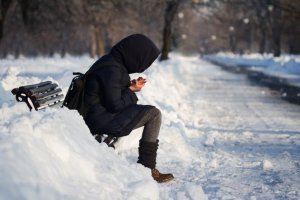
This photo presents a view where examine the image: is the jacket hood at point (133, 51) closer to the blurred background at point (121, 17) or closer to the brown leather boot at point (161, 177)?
the brown leather boot at point (161, 177)

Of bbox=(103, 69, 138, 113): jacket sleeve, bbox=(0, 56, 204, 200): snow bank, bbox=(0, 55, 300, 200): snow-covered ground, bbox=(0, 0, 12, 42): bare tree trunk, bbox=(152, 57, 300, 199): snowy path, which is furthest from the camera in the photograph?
bbox=(0, 0, 12, 42): bare tree trunk

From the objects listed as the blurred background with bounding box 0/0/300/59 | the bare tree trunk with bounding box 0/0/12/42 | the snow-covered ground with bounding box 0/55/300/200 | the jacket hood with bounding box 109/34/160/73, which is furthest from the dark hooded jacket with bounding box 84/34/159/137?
the bare tree trunk with bounding box 0/0/12/42

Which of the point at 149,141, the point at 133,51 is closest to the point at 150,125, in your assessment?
the point at 149,141

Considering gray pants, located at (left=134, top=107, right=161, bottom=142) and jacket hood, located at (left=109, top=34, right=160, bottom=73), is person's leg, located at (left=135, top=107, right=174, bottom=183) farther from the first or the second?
jacket hood, located at (left=109, top=34, right=160, bottom=73)

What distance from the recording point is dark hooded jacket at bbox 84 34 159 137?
5121 millimetres

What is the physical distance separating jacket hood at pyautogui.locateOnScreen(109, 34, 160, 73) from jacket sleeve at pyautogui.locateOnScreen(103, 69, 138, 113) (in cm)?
22

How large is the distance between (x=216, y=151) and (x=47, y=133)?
338 cm

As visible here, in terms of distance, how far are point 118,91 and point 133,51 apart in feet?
1.72

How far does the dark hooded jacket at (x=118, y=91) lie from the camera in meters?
5.12

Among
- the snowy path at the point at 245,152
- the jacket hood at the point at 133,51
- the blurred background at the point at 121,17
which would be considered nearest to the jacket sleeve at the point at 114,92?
the jacket hood at the point at 133,51

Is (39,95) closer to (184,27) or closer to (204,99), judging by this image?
(204,99)

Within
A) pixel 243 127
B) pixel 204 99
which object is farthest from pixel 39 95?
pixel 204 99

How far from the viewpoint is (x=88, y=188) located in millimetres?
4062

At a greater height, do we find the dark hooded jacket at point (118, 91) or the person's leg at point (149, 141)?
the dark hooded jacket at point (118, 91)
